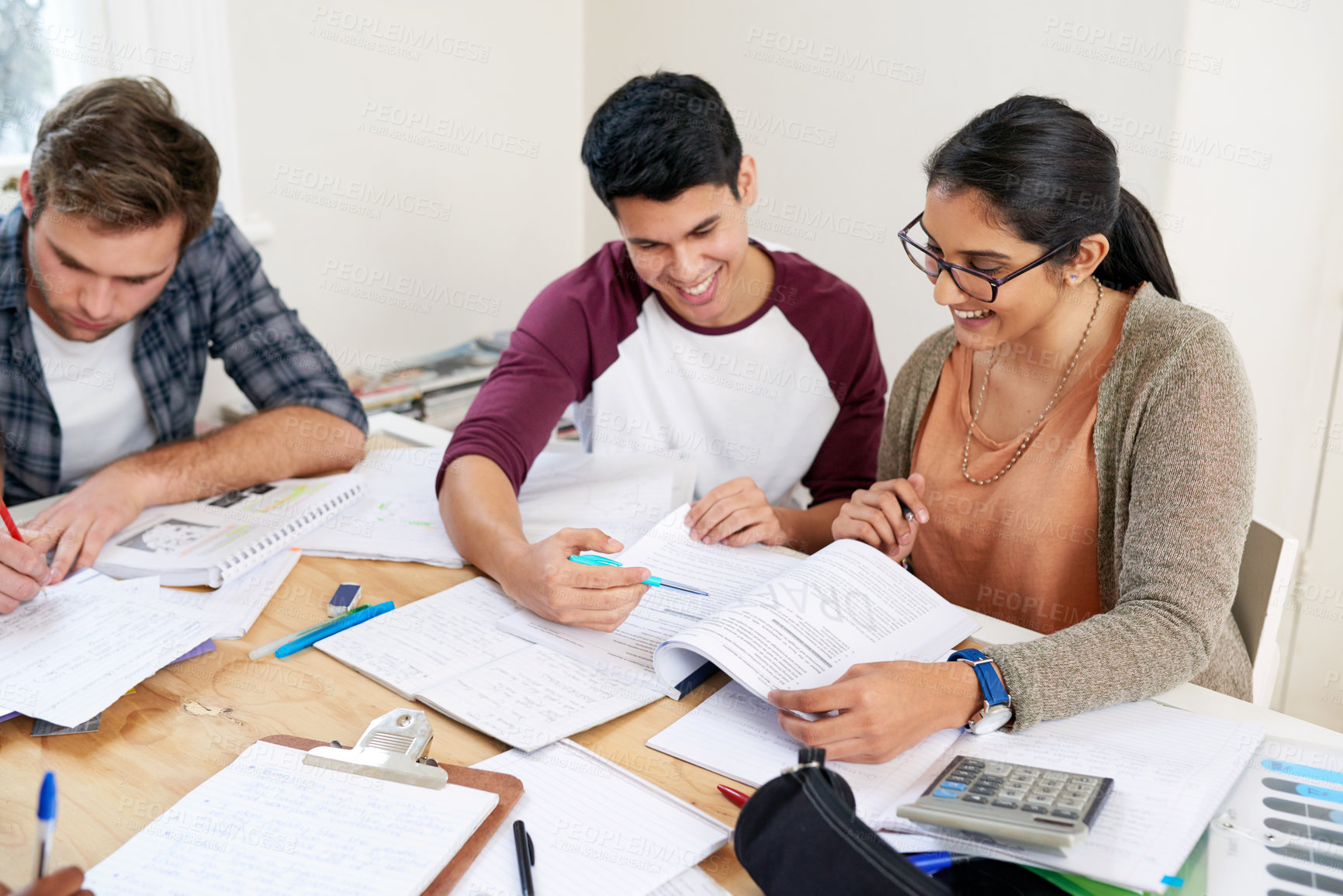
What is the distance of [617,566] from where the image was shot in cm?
114

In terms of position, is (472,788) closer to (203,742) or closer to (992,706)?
(203,742)

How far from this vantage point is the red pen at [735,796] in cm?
85

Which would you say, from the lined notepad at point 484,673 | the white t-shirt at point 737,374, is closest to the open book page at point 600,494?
the white t-shirt at point 737,374

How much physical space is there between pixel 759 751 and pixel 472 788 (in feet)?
0.85

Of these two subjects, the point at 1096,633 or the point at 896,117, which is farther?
the point at 896,117

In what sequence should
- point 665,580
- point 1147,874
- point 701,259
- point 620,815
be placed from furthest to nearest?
point 701,259 → point 665,580 → point 620,815 → point 1147,874

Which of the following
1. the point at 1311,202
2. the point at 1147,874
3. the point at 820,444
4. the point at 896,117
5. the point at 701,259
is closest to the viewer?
the point at 1147,874

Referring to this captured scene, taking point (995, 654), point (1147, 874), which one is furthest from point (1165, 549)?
point (1147, 874)

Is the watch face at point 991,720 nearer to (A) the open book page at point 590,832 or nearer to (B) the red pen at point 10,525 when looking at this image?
(A) the open book page at point 590,832

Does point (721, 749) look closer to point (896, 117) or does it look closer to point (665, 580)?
point (665, 580)

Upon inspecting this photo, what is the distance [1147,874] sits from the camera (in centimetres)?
74

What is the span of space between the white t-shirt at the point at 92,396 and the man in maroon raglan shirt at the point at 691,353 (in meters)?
0.67

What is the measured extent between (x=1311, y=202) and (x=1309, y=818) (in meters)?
1.73

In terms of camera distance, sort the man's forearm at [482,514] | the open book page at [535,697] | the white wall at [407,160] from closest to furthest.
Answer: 1. the open book page at [535,697]
2. the man's forearm at [482,514]
3. the white wall at [407,160]
